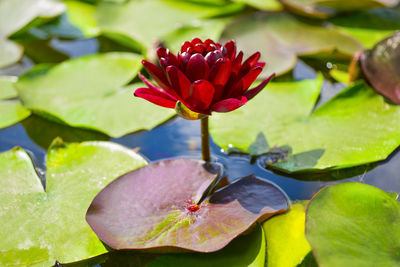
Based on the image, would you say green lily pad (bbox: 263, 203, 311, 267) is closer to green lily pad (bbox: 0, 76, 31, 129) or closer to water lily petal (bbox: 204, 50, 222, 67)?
water lily petal (bbox: 204, 50, 222, 67)

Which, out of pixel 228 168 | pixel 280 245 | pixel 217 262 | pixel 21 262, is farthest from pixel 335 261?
pixel 21 262

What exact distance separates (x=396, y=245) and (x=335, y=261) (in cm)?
20

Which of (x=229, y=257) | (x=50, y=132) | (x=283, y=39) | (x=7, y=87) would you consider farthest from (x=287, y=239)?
(x=7, y=87)

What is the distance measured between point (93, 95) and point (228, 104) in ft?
2.93

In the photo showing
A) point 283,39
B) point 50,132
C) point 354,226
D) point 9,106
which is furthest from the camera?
point 283,39

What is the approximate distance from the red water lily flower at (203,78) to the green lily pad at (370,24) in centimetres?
123

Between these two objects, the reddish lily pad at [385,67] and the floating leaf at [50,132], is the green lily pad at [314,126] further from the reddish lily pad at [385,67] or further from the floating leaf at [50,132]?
the floating leaf at [50,132]

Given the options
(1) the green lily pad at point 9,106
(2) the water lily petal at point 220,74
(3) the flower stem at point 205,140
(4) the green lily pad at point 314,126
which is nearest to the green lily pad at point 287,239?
(4) the green lily pad at point 314,126

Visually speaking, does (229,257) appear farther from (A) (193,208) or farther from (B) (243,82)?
(B) (243,82)

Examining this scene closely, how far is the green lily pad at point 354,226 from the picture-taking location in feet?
3.35

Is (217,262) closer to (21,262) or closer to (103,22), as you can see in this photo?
(21,262)

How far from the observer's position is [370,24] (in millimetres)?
2270

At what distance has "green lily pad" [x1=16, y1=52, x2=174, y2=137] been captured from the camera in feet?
5.46

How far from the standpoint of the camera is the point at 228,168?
1.46 metres
